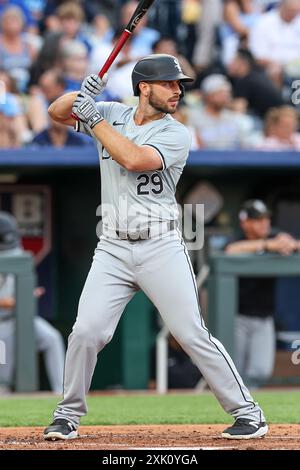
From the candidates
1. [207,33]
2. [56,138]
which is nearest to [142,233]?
[56,138]

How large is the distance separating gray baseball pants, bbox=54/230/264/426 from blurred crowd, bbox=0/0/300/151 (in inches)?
186

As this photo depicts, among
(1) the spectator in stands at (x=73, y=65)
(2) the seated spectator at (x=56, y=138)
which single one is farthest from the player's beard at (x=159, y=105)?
(1) the spectator in stands at (x=73, y=65)

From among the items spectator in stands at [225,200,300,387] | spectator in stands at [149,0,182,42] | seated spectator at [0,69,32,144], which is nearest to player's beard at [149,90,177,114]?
spectator in stands at [225,200,300,387]

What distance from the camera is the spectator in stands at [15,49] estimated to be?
10.3 meters

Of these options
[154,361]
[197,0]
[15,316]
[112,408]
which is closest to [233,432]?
[112,408]

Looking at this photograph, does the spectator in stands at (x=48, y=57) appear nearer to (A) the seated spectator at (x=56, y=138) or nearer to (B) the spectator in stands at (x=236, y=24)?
(A) the seated spectator at (x=56, y=138)

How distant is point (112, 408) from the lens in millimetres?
7184

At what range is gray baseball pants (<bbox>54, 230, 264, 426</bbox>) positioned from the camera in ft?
16.0

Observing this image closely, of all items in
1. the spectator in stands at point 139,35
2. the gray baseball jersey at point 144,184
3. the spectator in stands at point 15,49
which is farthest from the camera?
the spectator in stands at point 139,35

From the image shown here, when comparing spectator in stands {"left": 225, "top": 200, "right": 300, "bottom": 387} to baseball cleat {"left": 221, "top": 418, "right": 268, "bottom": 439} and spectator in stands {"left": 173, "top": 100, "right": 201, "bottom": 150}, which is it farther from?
baseball cleat {"left": 221, "top": 418, "right": 268, "bottom": 439}

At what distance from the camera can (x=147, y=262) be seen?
4.92m

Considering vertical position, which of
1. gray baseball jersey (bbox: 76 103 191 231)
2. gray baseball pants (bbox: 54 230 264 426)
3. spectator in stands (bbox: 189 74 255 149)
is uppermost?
spectator in stands (bbox: 189 74 255 149)

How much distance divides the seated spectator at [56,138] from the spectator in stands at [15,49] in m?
0.86

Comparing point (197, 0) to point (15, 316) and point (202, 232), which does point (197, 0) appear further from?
point (15, 316)
